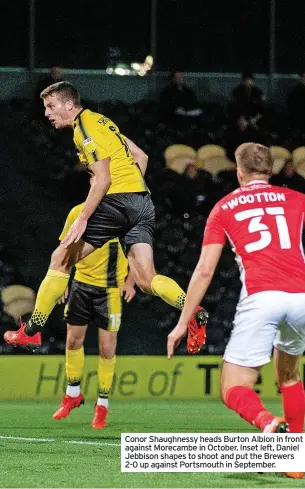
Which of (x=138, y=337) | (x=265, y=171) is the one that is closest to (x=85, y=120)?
(x=265, y=171)

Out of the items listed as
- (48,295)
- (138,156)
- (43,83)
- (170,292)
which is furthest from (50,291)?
(43,83)

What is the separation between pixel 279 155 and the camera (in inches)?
590

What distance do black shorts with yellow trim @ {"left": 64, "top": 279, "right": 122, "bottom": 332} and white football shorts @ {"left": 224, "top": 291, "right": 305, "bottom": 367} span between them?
3244 mm

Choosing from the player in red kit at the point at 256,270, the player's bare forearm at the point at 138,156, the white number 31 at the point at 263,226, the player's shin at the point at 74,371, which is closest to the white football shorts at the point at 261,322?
the player in red kit at the point at 256,270

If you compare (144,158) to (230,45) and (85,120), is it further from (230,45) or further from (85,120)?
(230,45)

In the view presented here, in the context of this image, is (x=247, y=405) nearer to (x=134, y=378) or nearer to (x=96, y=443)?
(x=96, y=443)

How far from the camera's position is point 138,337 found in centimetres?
1294

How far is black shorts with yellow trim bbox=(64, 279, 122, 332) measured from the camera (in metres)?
8.81

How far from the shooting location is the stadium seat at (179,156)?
1480cm

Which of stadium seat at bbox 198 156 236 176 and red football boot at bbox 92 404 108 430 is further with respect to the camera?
stadium seat at bbox 198 156 236 176

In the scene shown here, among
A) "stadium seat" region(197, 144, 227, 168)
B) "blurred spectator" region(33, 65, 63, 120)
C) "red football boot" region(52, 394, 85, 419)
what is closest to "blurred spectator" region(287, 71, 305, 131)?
"stadium seat" region(197, 144, 227, 168)

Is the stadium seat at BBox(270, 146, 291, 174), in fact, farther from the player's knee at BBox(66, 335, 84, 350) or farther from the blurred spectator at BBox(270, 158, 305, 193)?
the player's knee at BBox(66, 335, 84, 350)

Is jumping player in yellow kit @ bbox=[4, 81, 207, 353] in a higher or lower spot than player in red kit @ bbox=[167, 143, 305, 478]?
lower

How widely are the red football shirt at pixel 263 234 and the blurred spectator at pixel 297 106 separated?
9.86 meters
